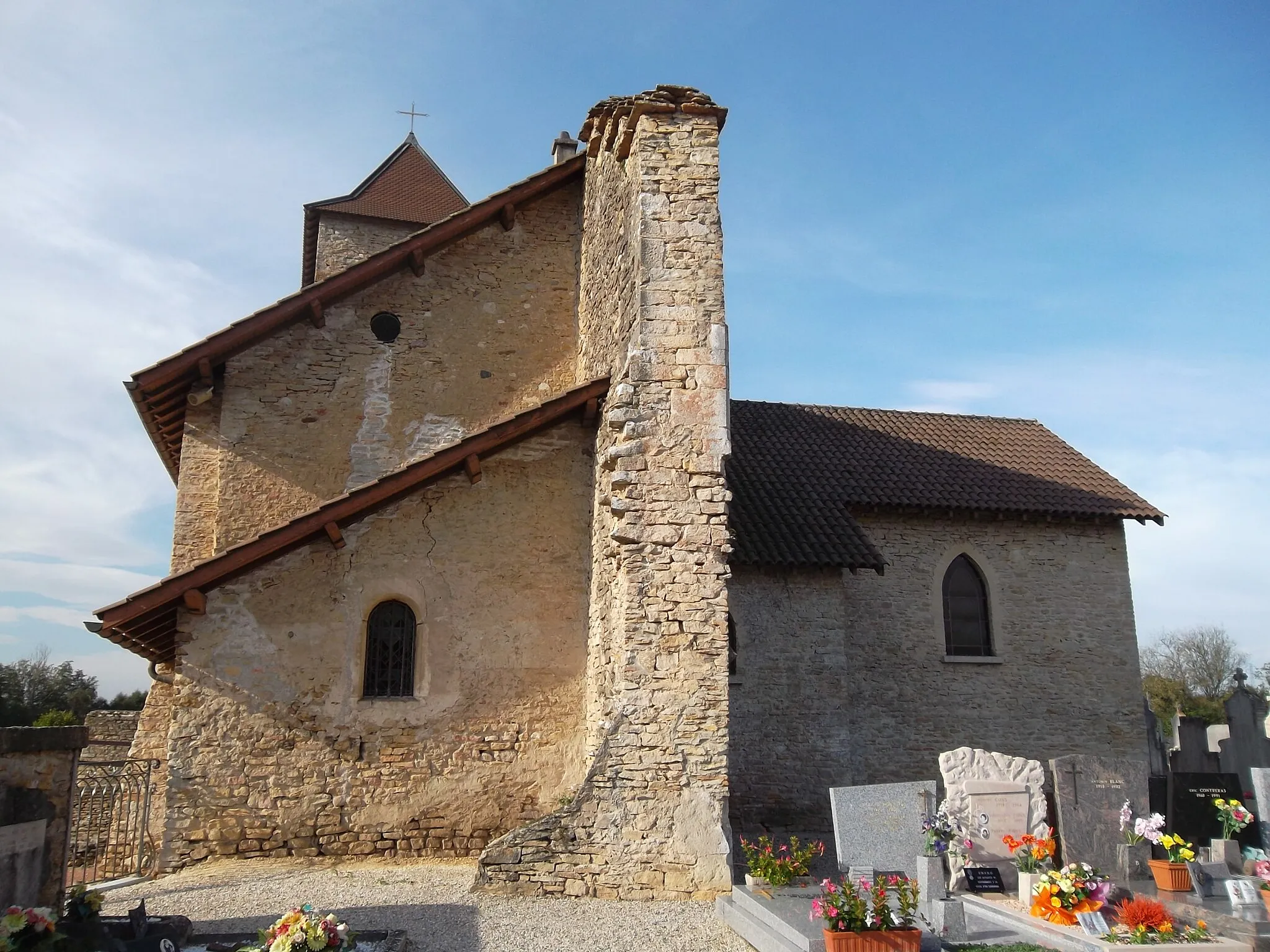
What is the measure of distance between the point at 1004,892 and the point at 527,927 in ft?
14.7

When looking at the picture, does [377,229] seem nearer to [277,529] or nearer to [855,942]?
[277,529]

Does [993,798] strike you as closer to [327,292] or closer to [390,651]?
[390,651]

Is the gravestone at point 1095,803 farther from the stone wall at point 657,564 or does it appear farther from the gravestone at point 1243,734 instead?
the gravestone at point 1243,734

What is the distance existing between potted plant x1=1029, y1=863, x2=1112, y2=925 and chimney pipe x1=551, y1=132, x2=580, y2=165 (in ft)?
40.0

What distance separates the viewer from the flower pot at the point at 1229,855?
28.8 feet

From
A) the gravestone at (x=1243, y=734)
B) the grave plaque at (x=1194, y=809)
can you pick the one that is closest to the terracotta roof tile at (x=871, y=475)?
the gravestone at (x=1243, y=734)

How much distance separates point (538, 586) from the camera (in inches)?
399

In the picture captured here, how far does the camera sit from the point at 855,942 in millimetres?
6008

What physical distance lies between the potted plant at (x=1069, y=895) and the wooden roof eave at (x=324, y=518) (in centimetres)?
635

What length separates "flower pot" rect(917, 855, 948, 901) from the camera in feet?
23.6

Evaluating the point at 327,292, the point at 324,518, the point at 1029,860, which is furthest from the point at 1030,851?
the point at 327,292

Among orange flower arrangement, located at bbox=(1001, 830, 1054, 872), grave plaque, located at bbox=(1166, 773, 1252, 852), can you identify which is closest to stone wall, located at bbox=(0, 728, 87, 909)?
orange flower arrangement, located at bbox=(1001, 830, 1054, 872)

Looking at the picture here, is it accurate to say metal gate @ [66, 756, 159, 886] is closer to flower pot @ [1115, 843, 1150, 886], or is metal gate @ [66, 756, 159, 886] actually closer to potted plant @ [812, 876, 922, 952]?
potted plant @ [812, 876, 922, 952]

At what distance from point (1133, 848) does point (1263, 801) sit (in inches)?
70.4
